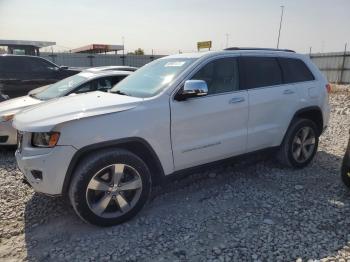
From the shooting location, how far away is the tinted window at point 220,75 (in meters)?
4.11

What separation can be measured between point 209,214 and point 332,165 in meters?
2.66

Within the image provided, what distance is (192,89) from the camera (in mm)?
3617

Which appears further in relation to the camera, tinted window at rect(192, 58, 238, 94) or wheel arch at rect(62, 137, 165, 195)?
tinted window at rect(192, 58, 238, 94)

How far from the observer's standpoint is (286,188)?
14.8 feet

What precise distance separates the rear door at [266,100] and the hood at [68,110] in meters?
1.59

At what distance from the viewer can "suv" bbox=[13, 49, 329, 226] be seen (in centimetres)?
327

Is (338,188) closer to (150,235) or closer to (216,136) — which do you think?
(216,136)

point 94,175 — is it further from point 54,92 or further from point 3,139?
point 54,92

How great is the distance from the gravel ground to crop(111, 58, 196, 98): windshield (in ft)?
4.40

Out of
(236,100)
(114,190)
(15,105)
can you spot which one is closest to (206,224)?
(114,190)

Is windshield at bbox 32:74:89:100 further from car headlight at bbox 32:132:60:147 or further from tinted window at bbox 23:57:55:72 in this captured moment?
tinted window at bbox 23:57:55:72

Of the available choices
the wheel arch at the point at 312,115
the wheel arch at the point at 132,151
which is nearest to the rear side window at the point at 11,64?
the wheel arch at the point at 132,151

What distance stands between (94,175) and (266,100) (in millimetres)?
2488

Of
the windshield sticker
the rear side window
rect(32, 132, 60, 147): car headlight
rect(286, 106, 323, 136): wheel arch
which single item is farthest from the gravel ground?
the rear side window
